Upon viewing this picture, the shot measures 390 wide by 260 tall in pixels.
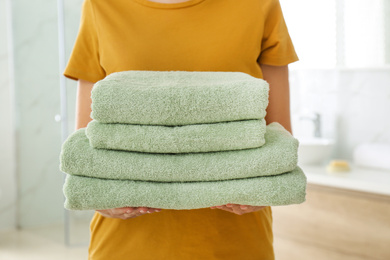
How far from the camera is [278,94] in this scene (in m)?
0.88

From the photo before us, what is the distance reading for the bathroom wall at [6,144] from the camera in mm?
3195

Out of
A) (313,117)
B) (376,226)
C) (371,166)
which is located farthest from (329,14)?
(376,226)

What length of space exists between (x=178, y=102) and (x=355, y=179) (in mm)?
1222

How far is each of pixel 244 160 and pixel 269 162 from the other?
36 millimetres

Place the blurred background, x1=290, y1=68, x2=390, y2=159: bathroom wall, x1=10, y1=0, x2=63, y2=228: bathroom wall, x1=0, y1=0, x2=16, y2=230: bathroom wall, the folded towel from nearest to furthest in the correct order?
the folded towel, the blurred background, x1=290, y1=68, x2=390, y2=159: bathroom wall, x1=10, y1=0, x2=63, y2=228: bathroom wall, x1=0, y1=0, x2=16, y2=230: bathroom wall

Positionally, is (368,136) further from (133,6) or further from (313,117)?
(133,6)

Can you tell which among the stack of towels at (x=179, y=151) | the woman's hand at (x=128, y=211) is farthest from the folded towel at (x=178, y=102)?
the woman's hand at (x=128, y=211)

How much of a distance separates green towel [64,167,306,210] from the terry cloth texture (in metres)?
0.01

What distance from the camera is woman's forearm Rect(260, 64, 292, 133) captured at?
2.87 ft

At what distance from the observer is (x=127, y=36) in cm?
80

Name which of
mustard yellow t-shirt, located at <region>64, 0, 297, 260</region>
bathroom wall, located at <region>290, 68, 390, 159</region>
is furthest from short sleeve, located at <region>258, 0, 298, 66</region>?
bathroom wall, located at <region>290, 68, 390, 159</region>

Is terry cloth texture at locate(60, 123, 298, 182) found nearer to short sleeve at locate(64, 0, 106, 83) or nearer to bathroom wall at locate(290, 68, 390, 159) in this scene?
short sleeve at locate(64, 0, 106, 83)

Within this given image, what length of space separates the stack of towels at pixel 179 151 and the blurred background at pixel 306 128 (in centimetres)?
102

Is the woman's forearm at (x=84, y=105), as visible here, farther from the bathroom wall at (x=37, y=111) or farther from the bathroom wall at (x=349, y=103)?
the bathroom wall at (x=37, y=111)
